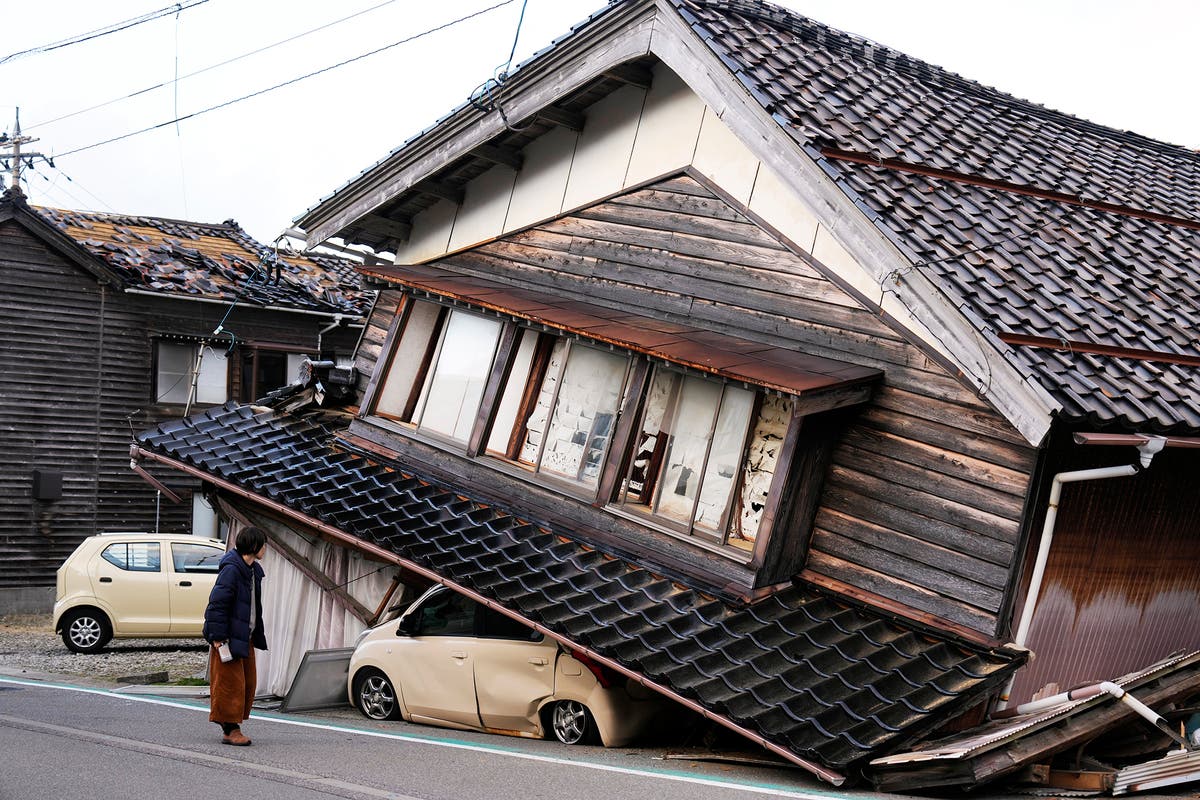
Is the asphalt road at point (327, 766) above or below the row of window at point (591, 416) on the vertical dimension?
below

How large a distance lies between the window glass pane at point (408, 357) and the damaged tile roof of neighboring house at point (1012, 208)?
468 centimetres

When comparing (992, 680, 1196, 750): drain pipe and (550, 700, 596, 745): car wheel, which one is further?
(550, 700, 596, 745): car wheel

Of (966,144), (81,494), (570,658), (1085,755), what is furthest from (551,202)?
(81,494)

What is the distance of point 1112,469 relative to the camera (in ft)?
29.3

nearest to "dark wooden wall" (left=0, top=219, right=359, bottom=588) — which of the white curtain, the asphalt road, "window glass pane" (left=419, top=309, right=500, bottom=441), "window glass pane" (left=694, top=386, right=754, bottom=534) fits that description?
the white curtain

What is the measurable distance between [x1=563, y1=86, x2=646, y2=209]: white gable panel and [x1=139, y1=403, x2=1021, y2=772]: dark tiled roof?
3.50m

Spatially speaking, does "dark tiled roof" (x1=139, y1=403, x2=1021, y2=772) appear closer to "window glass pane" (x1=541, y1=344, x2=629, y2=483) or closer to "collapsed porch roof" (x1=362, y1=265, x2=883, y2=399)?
"window glass pane" (x1=541, y1=344, x2=629, y2=483)

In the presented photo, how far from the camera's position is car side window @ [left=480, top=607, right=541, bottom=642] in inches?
428

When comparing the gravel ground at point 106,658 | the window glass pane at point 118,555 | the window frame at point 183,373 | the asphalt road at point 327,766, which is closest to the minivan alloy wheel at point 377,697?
the asphalt road at point 327,766

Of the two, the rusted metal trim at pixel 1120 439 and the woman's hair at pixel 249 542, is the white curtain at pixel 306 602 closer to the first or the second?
the woman's hair at pixel 249 542

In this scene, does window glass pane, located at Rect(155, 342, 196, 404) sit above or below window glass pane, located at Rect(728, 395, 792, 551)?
below

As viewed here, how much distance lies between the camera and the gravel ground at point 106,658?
17.7 m

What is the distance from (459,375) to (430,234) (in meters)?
2.37

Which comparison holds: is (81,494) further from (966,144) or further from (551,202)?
(966,144)
